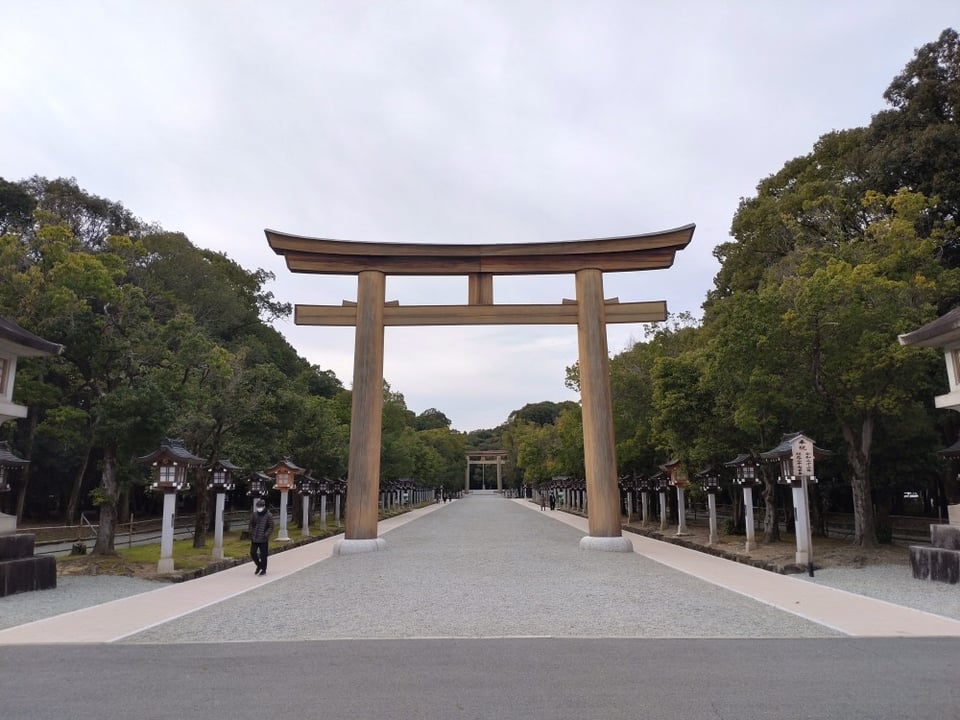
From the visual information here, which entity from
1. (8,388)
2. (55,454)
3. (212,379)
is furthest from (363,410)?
(55,454)

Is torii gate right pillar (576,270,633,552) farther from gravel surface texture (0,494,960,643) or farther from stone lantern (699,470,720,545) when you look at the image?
stone lantern (699,470,720,545)

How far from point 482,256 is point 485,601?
10.8m

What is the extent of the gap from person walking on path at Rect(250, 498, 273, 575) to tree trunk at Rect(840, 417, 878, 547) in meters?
13.3

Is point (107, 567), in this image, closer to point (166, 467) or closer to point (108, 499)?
point (108, 499)

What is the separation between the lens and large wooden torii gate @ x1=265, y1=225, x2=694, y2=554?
59.7 ft

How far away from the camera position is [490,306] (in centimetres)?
1881

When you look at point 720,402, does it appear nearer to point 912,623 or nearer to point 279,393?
point 912,623

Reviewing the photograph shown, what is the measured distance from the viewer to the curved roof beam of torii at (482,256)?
18.7 metres

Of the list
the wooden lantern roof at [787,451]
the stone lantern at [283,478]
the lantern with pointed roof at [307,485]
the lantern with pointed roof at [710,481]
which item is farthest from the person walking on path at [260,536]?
the lantern with pointed roof at [710,481]

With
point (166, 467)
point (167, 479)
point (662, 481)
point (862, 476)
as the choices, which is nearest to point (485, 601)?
point (167, 479)

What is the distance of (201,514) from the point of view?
66.3 ft

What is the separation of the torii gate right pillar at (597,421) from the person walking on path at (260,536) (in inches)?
332

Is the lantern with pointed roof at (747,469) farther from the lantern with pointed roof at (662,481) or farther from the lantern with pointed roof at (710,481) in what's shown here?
the lantern with pointed roof at (662,481)

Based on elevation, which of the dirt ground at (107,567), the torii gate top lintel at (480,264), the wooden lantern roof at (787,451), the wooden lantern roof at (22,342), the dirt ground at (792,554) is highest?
the torii gate top lintel at (480,264)
